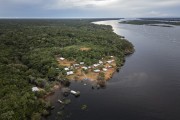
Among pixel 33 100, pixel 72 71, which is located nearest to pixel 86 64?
pixel 72 71

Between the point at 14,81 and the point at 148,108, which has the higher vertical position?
the point at 14,81

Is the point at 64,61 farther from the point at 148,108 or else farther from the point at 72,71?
the point at 148,108

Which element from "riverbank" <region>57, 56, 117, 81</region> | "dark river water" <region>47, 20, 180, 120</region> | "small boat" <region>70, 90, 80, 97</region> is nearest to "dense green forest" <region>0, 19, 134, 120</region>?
"riverbank" <region>57, 56, 117, 81</region>

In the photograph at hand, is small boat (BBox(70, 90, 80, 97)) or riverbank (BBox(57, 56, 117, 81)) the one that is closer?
small boat (BBox(70, 90, 80, 97))

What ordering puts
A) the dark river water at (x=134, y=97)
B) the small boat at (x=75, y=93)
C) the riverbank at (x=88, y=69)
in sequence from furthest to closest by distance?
the riverbank at (x=88, y=69)
the small boat at (x=75, y=93)
the dark river water at (x=134, y=97)

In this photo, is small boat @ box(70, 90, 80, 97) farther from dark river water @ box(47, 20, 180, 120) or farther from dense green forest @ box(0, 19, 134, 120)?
dense green forest @ box(0, 19, 134, 120)

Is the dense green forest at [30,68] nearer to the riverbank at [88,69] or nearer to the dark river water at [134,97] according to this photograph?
the riverbank at [88,69]

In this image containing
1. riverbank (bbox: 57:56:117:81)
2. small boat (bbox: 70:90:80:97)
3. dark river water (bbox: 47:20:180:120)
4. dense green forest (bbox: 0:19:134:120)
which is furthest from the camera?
riverbank (bbox: 57:56:117:81)

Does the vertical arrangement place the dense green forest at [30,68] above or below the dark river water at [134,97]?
above

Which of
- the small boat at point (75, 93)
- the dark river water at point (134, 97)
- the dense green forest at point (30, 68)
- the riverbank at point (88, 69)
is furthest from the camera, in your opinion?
the riverbank at point (88, 69)

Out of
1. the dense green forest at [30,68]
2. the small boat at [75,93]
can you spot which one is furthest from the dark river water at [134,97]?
the dense green forest at [30,68]

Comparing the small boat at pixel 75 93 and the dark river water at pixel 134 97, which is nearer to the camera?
the dark river water at pixel 134 97
